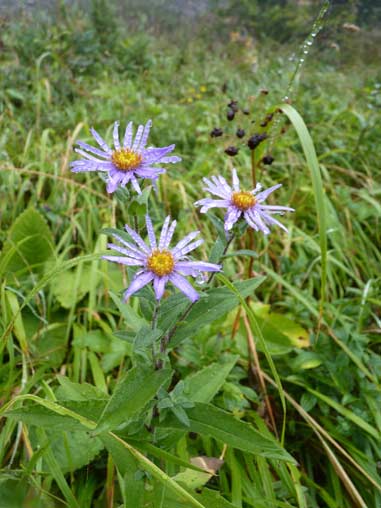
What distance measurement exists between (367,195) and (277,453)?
1952 mm

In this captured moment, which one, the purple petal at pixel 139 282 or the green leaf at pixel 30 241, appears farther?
the green leaf at pixel 30 241

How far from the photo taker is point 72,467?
1.32 meters

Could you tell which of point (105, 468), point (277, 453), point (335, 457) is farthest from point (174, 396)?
point (335, 457)

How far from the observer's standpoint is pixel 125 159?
1.02 meters

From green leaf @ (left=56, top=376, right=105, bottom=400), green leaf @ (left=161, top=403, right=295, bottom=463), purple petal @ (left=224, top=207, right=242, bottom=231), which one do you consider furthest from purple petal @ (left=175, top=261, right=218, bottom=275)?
green leaf @ (left=56, top=376, right=105, bottom=400)

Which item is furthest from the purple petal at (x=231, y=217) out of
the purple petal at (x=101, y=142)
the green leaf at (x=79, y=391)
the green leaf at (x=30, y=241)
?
the green leaf at (x=30, y=241)

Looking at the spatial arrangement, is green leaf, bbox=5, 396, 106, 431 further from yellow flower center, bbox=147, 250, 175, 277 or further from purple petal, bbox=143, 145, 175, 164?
purple petal, bbox=143, 145, 175, 164

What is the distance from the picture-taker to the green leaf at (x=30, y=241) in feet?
6.35

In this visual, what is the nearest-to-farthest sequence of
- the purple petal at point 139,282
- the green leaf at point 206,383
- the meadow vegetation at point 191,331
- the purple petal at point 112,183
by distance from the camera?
the purple petal at point 139,282 → the purple petal at point 112,183 → the meadow vegetation at point 191,331 → the green leaf at point 206,383

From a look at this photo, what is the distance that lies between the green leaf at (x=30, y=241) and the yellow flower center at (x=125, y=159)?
A: 3.38 feet

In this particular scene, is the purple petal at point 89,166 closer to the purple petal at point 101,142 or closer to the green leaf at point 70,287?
the purple petal at point 101,142

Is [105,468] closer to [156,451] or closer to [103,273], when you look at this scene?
[156,451]

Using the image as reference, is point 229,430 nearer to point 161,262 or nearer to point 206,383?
point 206,383

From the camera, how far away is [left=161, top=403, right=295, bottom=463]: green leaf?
3.29 feet
